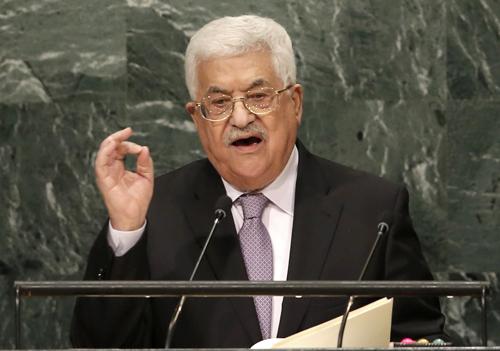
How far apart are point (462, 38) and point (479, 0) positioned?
0.51 feet

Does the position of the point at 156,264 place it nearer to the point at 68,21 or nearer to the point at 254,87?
the point at 254,87

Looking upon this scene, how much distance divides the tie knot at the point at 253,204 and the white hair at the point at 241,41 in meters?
0.35

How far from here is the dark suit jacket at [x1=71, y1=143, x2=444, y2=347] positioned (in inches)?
134

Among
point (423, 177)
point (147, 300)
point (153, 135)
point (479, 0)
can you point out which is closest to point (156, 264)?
point (147, 300)

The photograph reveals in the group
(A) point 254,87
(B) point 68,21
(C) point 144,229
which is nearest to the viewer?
(C) point 144,229

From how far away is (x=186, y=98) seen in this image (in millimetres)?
4730

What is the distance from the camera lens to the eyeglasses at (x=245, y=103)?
12.0 feet

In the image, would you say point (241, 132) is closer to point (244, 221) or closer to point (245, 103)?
point (245, 103)

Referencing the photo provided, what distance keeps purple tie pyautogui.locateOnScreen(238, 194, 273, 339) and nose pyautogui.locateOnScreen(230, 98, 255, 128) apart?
24cm

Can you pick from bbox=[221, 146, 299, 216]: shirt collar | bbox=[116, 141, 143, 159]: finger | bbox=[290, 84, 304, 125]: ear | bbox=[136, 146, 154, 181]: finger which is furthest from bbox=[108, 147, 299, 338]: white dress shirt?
bbox=[116, 141, 143, 159]: finger

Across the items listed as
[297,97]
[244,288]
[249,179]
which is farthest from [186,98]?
[244,288]

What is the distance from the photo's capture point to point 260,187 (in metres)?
3.76

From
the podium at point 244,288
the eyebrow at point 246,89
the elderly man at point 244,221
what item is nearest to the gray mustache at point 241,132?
the elderly man at point 244,221

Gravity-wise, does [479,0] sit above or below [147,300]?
above
